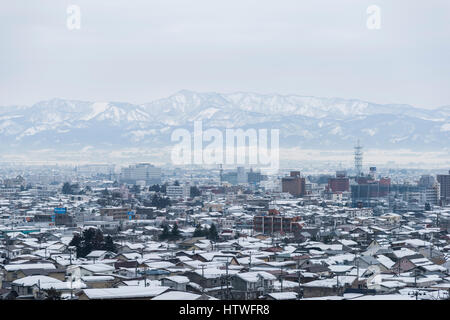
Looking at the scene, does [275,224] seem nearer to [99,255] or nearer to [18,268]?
[99,255]

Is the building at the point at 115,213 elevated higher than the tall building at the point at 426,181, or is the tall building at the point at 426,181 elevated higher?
the tall building at the point at 426,181

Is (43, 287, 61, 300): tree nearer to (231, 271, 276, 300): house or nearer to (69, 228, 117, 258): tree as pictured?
(231, 271, 276, 300): house

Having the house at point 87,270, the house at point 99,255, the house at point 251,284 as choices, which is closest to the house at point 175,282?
the house at point 251,284

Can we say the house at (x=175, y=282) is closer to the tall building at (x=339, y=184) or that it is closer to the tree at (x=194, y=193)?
the tree at (x=194, y=193)

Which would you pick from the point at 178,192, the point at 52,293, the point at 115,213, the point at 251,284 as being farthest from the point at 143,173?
the point at 52,293

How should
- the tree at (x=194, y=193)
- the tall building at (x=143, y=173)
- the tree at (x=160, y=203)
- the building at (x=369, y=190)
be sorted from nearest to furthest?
the tree at (x=160, y=203) < the building at (x=369, y=190) < the tree at (x=194, y=193) < the tall building at (x=143, y=173)
